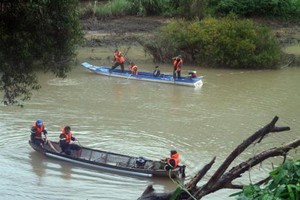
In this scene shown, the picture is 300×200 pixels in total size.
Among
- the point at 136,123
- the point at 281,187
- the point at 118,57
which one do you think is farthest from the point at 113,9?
the point at 281,187

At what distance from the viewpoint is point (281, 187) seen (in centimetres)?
451

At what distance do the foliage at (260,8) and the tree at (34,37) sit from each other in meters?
35.2

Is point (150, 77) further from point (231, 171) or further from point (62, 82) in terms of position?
point (231, 171)

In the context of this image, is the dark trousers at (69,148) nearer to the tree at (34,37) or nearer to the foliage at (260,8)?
the tree at (34,37)

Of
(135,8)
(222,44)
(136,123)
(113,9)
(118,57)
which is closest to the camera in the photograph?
(136,123)

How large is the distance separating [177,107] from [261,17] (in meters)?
24.9

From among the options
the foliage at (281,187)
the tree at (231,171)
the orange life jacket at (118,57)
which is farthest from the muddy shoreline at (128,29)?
the foliage at (281,187)

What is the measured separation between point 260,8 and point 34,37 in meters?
37.6

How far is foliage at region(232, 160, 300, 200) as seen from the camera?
447cm

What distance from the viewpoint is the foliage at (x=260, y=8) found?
44.2m

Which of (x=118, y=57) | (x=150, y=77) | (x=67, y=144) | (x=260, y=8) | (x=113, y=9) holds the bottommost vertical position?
(x=67, y=144)

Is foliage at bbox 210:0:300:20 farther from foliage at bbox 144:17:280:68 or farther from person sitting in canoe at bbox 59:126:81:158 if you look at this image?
person sitting in canoe at bbox 59:126:81:158

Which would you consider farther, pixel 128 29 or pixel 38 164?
pixel 128 29

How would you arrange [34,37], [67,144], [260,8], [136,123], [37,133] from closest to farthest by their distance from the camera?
[34,37], [67,144], [37,133], [136,123], [260,8]
